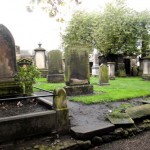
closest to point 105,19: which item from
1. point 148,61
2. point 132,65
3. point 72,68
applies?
point 132,65

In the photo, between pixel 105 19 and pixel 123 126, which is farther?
pixel 105 19

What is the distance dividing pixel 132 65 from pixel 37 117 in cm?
2084

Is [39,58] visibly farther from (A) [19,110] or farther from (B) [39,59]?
(A) [19,110]

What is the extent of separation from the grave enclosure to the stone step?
33cm

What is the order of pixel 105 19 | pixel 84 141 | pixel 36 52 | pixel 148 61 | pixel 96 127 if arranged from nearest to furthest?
pixel 84 141 → pixel 96 127 → pixel 148 61 → pixel 36 52 → pixel 105 19

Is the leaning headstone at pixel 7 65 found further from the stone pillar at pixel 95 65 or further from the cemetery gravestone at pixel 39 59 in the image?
the stone pillar at pixel 95 65

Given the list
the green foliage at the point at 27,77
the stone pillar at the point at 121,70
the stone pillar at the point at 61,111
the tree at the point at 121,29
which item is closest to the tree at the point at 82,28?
the tree at the point at 121,29

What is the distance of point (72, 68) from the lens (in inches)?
376

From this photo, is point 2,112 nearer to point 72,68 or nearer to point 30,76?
point 30,76

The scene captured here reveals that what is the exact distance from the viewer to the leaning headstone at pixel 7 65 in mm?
6082

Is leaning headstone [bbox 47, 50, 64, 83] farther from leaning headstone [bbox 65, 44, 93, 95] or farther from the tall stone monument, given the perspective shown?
the tall stone monument

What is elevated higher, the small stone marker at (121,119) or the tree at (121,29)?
the tree at (121,29)

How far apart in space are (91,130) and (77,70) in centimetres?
538

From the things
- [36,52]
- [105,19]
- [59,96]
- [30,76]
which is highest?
[105,19]
